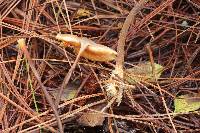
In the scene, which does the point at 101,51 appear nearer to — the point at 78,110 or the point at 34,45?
the point at 78,110

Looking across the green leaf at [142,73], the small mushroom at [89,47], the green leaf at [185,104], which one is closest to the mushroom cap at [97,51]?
the small mushroom at [89,47]

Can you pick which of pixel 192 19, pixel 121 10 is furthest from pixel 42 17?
pixel 192 19

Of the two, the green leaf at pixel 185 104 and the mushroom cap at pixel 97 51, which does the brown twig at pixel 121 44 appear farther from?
the green leaf at pixel 185 104

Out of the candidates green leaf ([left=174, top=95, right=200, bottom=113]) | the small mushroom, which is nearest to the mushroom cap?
the small mushroom

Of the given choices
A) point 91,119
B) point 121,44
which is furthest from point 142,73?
point 91,119

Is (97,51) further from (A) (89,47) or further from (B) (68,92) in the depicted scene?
(B) (68,92)
